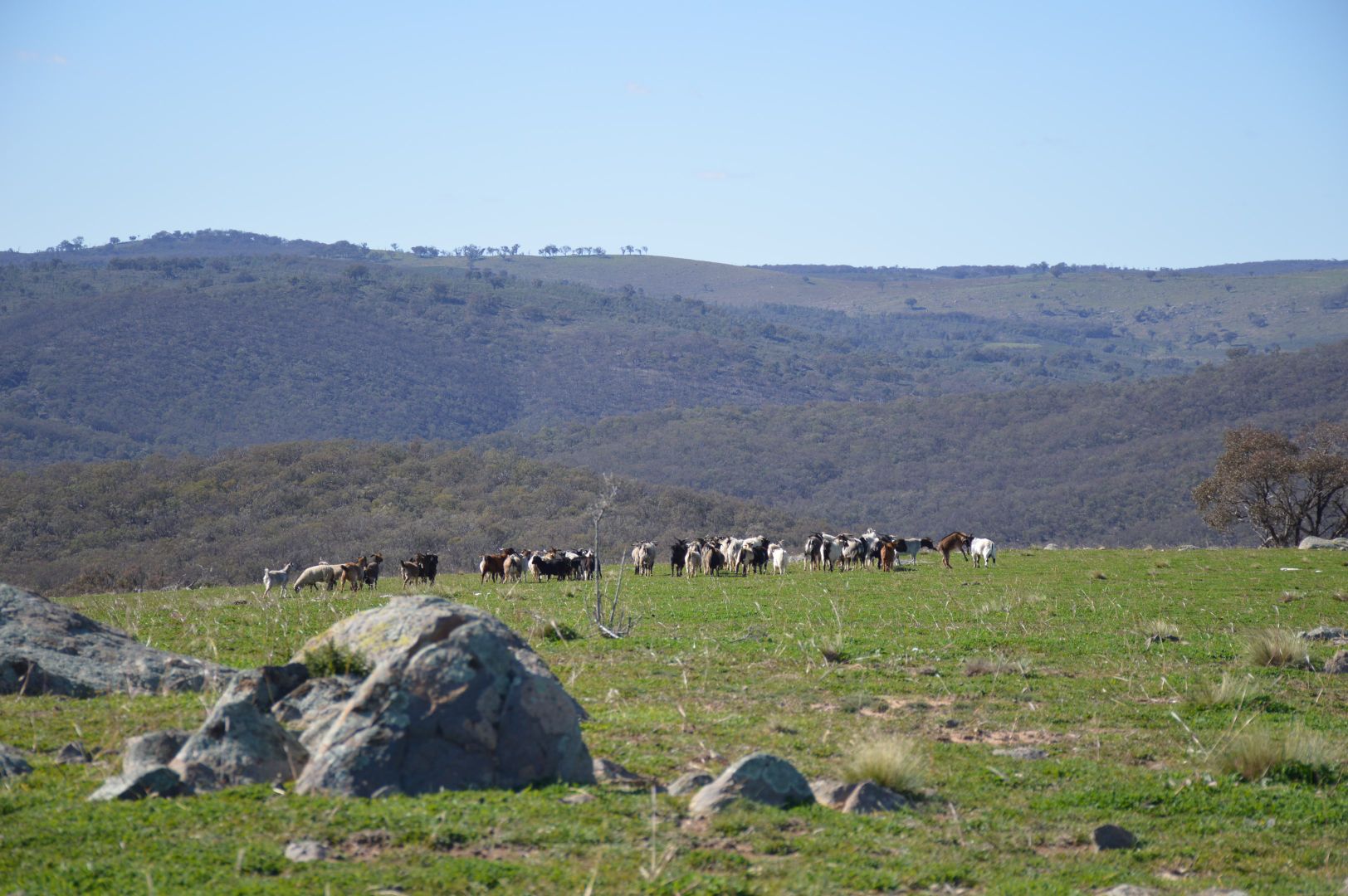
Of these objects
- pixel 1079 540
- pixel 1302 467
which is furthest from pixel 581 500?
pixel 1302 467

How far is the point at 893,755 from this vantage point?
9164mm

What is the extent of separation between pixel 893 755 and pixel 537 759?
2851 mm

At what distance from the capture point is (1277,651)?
51.7ft

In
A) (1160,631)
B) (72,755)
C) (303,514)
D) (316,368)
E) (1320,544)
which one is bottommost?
(303,514)

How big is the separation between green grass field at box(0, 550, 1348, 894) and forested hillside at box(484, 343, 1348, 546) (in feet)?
234

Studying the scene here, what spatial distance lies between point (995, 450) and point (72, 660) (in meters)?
120

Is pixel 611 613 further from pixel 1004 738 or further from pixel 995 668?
pixel 1004 738

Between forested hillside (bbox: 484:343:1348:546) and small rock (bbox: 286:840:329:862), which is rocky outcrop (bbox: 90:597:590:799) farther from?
forested hillside (bbox: 484:343:1348:546)

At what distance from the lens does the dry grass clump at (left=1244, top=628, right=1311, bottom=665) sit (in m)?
15.7

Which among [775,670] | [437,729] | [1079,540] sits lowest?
[1079,540]

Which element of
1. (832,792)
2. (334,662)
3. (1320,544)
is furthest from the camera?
(1320,544)

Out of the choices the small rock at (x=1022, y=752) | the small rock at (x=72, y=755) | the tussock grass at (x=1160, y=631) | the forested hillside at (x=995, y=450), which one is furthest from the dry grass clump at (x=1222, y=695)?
the forested hillside at (x=995, y=450)

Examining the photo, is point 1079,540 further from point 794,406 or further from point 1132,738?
point 1132,738

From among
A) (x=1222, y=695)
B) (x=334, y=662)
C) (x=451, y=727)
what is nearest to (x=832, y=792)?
(x=451, y=727)
